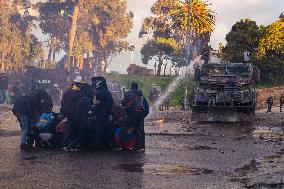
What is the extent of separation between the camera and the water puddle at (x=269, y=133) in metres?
13.4

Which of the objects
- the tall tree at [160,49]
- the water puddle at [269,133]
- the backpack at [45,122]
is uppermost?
the tall tree at [160,49]

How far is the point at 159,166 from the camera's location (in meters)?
8.05

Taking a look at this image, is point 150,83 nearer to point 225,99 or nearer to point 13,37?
point 225,99

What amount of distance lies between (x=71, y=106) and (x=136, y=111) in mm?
1560

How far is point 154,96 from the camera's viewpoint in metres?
37.0

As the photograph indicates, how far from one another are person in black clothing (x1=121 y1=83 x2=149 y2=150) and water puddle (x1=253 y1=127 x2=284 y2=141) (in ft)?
15.1

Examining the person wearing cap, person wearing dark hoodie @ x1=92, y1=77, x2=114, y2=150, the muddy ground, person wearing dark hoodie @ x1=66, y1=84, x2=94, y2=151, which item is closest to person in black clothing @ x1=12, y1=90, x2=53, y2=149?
the muddy ground

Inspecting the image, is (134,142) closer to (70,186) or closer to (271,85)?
(70,186)

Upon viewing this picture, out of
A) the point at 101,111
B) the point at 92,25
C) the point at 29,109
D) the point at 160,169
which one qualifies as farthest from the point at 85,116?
the point at 92,25

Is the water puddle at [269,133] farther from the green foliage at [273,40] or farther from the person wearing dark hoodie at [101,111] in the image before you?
the green foliage at [273,40]

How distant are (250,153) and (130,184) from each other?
4409mm

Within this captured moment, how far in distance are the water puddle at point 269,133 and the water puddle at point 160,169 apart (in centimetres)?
610

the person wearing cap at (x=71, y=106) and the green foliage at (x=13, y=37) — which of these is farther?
the green foliage at (x=13, y=37)

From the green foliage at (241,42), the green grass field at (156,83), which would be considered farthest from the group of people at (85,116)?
the green foliage at (241,42)
